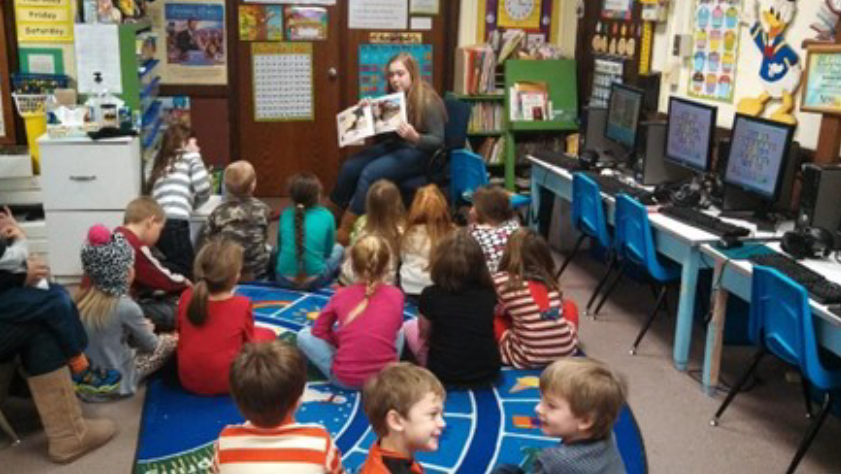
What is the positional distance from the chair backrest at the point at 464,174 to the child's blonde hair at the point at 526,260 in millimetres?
1715

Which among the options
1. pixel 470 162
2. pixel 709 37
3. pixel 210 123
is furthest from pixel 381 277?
pixel 210 123

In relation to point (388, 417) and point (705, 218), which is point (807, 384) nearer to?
point (705, 218)

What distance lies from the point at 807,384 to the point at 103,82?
4.05 meters

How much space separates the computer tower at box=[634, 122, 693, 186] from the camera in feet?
16.2

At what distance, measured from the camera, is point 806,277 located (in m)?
3.26

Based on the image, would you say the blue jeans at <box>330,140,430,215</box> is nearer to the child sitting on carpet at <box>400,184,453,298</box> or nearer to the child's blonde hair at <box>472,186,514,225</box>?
the child sitting on carpet at <box>400,184,453,298</box>

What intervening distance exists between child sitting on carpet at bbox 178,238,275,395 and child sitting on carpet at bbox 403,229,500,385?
76cm

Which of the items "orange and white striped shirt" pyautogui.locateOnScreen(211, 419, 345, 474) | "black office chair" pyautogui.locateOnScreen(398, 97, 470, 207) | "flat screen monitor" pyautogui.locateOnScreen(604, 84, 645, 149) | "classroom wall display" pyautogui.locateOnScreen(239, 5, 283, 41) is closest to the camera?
"orange and white striped shirt" pyautogui.locateOnScreen(211, 419, 345, 474)

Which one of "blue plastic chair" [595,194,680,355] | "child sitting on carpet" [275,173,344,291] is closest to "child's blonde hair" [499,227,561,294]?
"blue plastic chair" [595,194,680,355]

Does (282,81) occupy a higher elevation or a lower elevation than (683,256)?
higher

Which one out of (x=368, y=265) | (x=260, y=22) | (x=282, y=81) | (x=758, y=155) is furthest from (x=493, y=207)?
(x=260, y=22)

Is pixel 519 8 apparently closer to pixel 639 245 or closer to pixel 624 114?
pixel 624 114

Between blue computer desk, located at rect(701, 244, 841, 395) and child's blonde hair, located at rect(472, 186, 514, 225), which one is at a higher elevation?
child's blonde hair, located at rect(472, 186, 514, 225)

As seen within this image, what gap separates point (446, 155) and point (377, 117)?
22.4 inches
